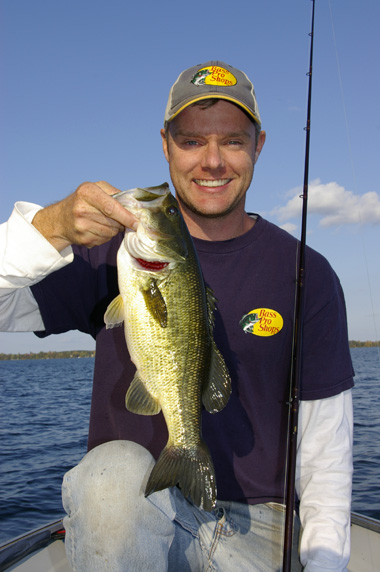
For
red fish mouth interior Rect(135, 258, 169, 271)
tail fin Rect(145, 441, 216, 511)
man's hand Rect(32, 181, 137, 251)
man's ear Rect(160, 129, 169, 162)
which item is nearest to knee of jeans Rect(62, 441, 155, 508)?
tail fin Rect(145, 441, 216, 511)

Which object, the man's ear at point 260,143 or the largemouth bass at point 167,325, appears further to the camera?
the man's ear at point 260,143

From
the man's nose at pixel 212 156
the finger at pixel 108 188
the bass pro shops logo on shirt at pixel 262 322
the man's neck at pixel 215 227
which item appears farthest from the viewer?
the man's neck at pixel 215 227

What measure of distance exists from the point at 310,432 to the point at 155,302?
168 centimetres

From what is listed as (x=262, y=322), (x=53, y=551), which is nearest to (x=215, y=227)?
(x=262, y=322)

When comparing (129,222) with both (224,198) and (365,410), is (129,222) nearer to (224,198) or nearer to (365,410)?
(224,198)

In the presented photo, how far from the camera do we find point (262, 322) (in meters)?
3.45

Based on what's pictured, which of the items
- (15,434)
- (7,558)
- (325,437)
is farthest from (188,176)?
(15,434)

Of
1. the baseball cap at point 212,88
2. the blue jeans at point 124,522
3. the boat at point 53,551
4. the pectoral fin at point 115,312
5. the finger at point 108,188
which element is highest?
the baseball cap at point 212,88

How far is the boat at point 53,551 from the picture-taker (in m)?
3.78

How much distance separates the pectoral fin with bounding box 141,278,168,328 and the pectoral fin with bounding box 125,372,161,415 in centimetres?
35

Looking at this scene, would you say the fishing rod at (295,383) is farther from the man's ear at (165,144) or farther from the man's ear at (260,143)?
the man's ear at (165,144)

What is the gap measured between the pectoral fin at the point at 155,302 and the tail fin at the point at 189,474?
67 cm

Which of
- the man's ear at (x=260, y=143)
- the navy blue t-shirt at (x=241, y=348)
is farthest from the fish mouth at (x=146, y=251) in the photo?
the man's ear at (x=260, y=143)

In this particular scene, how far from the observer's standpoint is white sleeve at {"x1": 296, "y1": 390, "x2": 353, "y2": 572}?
9.82 feet
